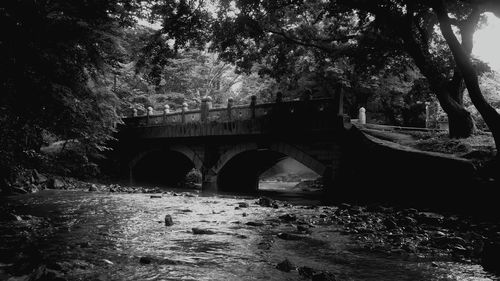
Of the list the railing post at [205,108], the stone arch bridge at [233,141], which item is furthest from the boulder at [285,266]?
the railing post at [205,108]

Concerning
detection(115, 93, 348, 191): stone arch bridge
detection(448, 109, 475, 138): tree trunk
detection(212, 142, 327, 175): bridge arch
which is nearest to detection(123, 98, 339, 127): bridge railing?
detection(115, 93, 348, 191): stone arch bridge

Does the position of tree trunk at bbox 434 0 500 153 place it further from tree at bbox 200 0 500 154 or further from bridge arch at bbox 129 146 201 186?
bridge arch at bbox 129 146 201 186

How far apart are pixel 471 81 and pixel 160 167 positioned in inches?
862

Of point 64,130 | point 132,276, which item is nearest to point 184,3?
point 64,130

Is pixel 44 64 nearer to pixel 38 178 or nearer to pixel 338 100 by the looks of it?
pixel 338 100

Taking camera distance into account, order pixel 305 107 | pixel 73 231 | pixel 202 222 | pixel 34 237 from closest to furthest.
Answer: pixel 34 237
pixel 73 231
pixel 202 222
pixel 305 107

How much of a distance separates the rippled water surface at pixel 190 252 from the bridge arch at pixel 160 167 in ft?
45.6

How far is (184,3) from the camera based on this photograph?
8914 millimetres

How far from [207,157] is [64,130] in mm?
11405

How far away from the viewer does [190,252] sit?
516 cm

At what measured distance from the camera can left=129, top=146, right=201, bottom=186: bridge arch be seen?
23.3 metres

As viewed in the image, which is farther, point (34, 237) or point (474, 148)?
point (474, 148)

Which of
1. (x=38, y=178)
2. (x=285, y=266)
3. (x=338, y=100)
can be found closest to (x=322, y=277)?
(x=285, y=266)

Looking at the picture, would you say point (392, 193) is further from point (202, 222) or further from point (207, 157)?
point (207, 157)
